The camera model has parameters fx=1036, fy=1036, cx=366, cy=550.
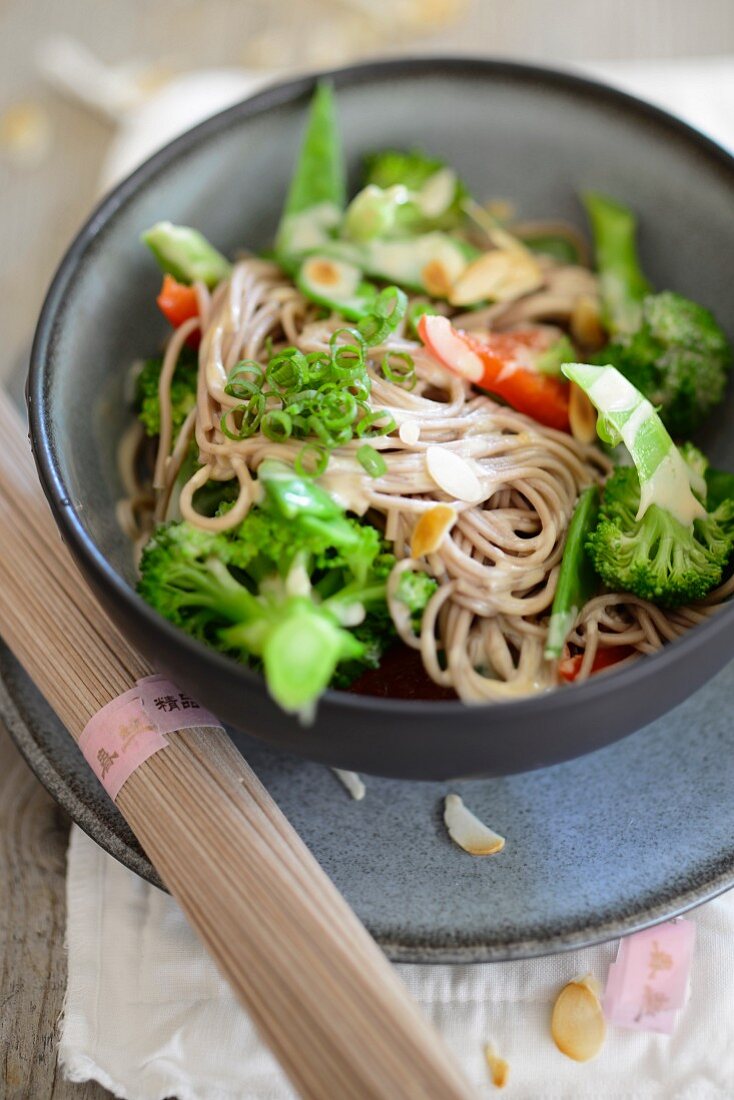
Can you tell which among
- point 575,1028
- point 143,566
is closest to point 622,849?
point 575,1028

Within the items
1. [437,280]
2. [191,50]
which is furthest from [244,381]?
[191,50]

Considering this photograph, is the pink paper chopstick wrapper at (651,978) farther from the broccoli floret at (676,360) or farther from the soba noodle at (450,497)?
the broccoli floret at (676,360)

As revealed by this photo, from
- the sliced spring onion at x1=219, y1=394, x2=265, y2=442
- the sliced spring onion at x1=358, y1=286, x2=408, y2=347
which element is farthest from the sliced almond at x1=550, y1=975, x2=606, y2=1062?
the sliced spring onion at x1=358, y1=286, x2=408, y2=347

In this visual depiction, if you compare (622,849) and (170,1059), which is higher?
(622,849)

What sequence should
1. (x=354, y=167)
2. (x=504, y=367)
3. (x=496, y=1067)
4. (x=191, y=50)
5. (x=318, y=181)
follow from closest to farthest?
(x=496, y=1067)
(x=504, y=367)
(x=318, y=181)
(x=354, y=167)
(x=191, y=50)

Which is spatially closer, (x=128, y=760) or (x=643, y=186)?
(x=128, y=760)

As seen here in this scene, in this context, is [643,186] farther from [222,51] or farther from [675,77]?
[222,51]

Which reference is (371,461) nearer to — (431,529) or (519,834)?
(431,529)

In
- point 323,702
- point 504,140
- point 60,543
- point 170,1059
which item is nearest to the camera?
point 323,702
